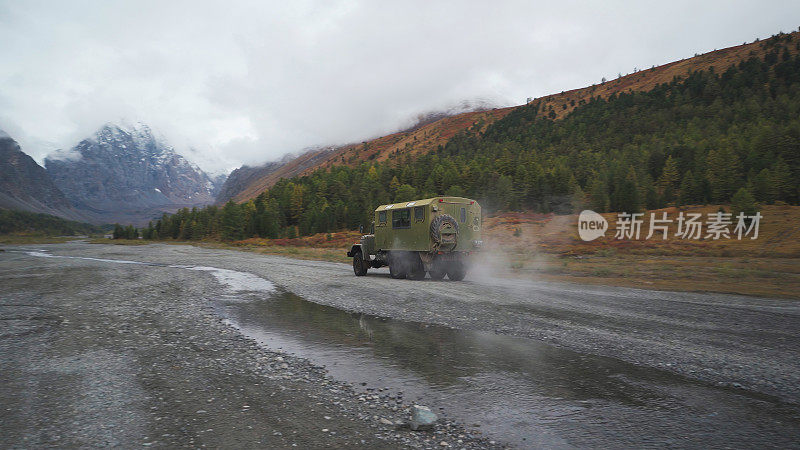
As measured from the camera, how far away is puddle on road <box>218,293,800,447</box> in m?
4.71

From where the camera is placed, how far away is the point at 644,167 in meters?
105

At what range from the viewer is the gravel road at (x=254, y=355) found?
4711mm

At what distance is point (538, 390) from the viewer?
20.1ft

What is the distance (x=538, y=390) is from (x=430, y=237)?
14.5m

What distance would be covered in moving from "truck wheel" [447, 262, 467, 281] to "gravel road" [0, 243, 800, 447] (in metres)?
5.07

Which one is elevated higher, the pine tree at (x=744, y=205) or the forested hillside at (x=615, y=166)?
the forested hillside at (x=615, y=166)

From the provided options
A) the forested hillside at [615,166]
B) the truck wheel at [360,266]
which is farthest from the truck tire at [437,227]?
the forested hillside at [615,166]

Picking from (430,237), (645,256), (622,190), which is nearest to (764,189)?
(622,190)

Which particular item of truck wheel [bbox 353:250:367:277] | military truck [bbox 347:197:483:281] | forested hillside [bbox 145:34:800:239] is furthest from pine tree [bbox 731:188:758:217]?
truck wheel [bbox 353:250:367:277]

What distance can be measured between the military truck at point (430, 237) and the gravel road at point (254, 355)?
4.58 meters

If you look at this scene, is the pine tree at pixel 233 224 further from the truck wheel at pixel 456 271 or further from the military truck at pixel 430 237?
the truck wheel at pixel 456 271

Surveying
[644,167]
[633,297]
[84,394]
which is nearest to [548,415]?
[84,394]

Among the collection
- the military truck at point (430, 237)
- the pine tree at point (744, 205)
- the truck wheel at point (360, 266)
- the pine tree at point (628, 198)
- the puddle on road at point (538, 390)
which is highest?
the pine tree at point (628, 198)

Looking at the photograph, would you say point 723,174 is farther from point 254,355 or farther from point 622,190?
point 254,355
